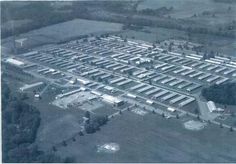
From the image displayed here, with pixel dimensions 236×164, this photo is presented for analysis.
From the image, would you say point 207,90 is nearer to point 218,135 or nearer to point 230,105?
point 230,105

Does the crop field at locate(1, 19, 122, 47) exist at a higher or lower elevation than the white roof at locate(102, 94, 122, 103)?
higher

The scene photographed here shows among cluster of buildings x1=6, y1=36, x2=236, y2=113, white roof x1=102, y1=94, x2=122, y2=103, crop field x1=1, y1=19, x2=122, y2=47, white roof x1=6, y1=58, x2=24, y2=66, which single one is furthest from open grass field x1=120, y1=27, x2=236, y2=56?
white roof x1=102, y1=94, x2=122, y2=103

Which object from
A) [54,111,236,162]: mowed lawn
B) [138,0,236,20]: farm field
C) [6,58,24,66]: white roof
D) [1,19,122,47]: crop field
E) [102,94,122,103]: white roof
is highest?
[138,0,236,20]: farm field

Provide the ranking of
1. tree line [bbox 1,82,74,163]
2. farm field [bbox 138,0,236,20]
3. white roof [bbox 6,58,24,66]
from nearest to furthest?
tree line [bbox 1,82,74,163], white roof [bbox 6,58,24,66], farm field [bbox 138,0,236,20]

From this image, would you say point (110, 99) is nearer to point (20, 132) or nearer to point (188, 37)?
point (20, 132)

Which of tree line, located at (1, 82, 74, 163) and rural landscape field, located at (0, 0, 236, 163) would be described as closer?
tree line, located at (1, 82, 74, 163)

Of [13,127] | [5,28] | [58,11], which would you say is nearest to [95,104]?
[13,127]

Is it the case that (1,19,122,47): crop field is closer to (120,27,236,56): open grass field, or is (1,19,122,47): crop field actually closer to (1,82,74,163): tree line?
(120,27,236,56): open grass field
